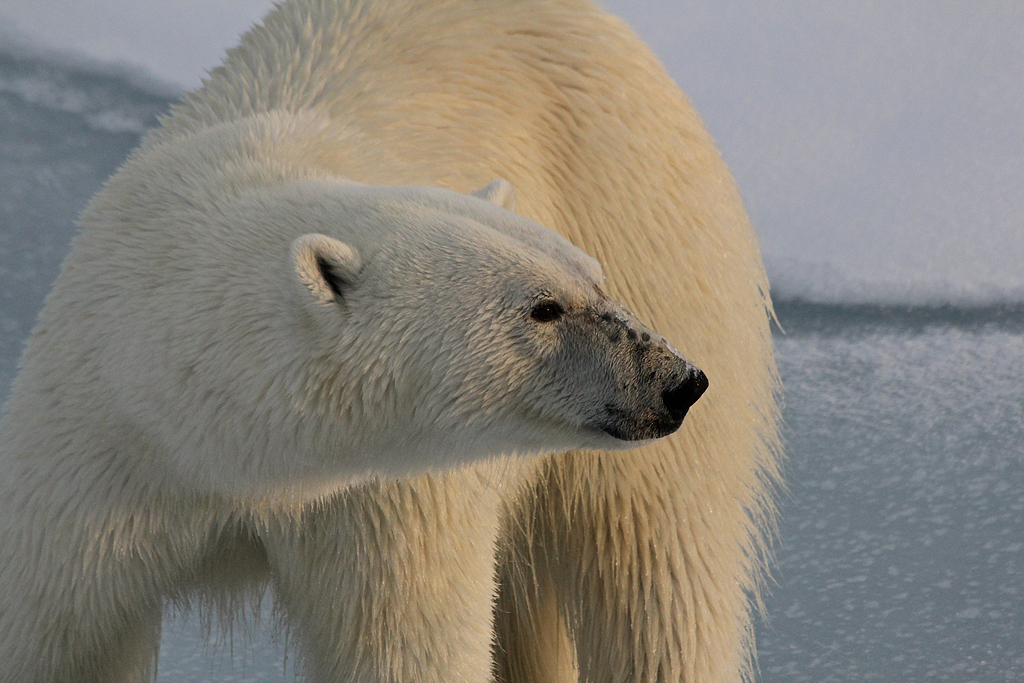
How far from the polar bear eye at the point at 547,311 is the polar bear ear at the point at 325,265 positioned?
0.78 feet

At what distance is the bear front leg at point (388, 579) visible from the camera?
1745mm

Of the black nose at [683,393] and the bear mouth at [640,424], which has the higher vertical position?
the black nose at [683,393]

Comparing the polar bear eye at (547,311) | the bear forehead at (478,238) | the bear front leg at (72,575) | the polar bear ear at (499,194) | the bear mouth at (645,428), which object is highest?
the polar bear ear at (499,194)

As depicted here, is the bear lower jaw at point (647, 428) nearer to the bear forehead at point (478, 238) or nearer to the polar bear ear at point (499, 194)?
the bear forehead at point (478, 238)

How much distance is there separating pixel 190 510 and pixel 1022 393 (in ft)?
14.7

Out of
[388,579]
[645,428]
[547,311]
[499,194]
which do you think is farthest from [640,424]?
[388,579]

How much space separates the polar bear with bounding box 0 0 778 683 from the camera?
1.39 metres

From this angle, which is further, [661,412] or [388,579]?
[388,579]

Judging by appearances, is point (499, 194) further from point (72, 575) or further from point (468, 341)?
point (72, 575)

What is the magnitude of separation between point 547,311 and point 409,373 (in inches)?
7.8

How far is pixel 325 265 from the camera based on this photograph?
137 centimetres

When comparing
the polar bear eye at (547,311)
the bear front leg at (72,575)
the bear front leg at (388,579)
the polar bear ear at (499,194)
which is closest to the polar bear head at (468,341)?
the polar bear eye at (547,311)

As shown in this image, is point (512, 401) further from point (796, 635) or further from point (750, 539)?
point (796, 635)

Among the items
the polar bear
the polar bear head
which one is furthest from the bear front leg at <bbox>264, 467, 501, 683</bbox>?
the polar bear head
